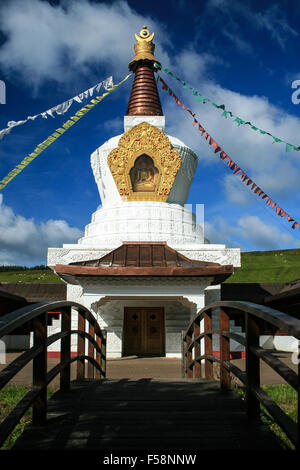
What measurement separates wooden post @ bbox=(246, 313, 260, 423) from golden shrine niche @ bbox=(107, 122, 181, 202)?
1217 centimetres

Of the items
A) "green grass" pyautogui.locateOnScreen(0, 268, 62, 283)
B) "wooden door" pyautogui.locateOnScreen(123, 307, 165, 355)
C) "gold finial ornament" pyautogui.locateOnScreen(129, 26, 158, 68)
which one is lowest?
"wooden door" pyautogui.locateOnScreen(123, 307, 165, 355)

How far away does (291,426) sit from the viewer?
2.17m

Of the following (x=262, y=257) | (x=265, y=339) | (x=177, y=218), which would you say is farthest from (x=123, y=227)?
(x=262, y=257)

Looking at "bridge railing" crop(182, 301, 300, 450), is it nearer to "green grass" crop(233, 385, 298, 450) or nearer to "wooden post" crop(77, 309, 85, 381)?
"green grass" crop(233, 385, 298, 450)

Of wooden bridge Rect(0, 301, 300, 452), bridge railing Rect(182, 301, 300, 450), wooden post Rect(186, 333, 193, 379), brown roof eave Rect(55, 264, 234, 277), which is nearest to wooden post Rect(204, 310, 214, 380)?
bridge railing Rect(182, 301, 300, 450)

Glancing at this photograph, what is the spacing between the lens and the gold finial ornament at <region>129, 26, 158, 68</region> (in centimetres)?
1841

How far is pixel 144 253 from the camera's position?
40.2 feet

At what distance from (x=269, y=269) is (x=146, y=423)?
125ft

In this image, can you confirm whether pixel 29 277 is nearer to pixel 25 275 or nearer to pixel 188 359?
pixel 25 275

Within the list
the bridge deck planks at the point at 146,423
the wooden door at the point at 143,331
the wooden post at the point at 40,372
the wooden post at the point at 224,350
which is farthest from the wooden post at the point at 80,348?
the wooden door at the point at 143,331

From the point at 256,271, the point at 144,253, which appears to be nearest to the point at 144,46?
the point at 144,253

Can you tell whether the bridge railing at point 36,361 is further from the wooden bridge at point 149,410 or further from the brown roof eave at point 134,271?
the brown roof eave at point 134,271
